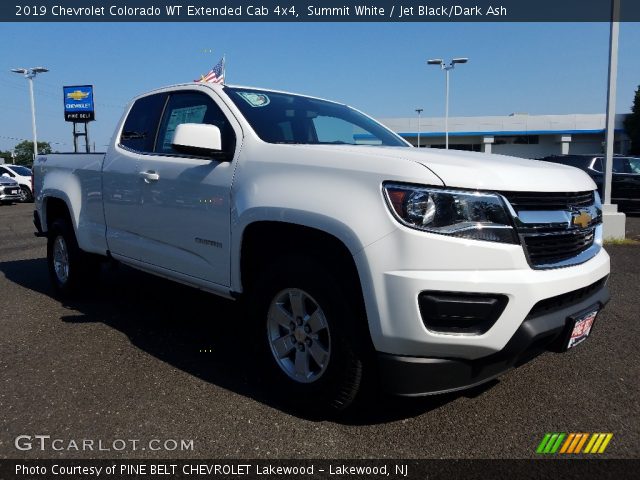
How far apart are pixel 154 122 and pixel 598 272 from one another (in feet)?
10.8

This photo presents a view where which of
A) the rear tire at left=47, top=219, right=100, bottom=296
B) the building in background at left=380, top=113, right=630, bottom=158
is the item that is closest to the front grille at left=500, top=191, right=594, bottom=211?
the rear tire at left=47, top=219, right=100, bottom=296

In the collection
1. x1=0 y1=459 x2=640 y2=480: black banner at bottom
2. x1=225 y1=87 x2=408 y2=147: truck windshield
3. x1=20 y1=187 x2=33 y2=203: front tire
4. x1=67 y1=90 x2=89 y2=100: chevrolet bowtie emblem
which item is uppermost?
x1=67 y1=90 x2=89 y2=100: chevrolet bowtie emblem

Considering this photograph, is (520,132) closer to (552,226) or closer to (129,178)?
(129,178)

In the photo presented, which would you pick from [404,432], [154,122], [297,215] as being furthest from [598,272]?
[154,122]

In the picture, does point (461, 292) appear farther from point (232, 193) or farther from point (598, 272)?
point (232, 193)

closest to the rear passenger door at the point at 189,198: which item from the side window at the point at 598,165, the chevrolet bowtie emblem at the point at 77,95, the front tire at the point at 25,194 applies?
the side window at the point at 598,165

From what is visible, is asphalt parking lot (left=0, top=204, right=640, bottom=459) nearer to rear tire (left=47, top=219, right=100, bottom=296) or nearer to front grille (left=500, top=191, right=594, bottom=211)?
rear tire (left=47, top=219, right=100, bottom=296)

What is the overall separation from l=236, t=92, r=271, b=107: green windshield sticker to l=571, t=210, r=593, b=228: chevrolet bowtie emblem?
2.08 m

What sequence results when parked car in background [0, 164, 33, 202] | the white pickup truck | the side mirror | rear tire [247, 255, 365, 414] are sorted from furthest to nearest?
parked car in background [0, 164, 33, 202], the side mirror, rear tire [247, 255, 365, 414], the white pickup truck

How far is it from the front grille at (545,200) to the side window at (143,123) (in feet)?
9.11

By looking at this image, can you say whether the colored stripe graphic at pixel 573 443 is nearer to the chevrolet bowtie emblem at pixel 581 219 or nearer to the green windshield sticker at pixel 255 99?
the chevrolet bowtie emblem at pixel 581 219

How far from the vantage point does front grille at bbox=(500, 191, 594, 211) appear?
7.79 ft

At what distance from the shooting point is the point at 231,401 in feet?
9.71

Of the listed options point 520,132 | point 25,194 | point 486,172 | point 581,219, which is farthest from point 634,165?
point 520,132
